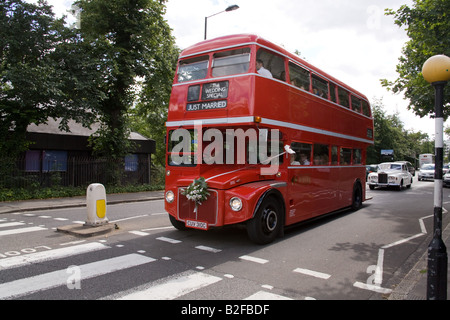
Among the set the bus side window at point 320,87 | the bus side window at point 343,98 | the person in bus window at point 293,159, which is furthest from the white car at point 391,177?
the person in bus window at point 293,159

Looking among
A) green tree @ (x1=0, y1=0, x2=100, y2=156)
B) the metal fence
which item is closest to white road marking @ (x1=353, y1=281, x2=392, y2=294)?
green tree @ (x1=0, y1=0, x2=100, y2=156)

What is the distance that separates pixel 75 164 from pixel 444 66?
17630 millimetres

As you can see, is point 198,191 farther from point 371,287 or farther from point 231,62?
point 371,287

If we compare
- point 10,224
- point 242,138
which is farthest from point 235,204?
point 10,224

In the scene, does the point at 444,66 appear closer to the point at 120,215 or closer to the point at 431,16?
the point at 431,16

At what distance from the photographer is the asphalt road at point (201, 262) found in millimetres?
4250

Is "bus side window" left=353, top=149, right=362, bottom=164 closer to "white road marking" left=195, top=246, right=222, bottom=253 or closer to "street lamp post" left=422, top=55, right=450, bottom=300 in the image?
"white road marking" left=195, top=246, right=222, bottom=253

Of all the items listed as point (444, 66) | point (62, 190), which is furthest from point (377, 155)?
point (444, 66)

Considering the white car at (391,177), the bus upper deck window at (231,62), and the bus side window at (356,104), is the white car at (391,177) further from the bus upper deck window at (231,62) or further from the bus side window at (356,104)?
the bus upper deck window at (231,62)

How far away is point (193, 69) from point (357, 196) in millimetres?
8588

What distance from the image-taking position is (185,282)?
14.8 feet

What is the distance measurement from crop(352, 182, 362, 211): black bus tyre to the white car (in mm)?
10499

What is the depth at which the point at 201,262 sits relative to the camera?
17.9 ft

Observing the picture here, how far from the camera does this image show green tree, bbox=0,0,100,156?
13.2m
